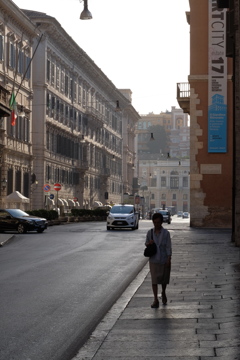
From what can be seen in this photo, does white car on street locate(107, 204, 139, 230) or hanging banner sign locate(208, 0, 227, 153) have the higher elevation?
hanging banner sign locate(208, 0, 227, 153)

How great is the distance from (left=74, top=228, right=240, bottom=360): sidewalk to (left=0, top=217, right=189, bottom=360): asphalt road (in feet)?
1.01

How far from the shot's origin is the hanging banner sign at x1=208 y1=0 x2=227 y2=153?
43781mm

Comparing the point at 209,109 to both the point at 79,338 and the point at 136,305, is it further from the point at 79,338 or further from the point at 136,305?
the point at 79,338

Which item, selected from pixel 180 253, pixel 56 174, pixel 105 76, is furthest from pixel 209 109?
pixel 105 76

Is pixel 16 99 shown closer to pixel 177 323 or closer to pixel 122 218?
pixel 122 218

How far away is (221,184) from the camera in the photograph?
147 feet

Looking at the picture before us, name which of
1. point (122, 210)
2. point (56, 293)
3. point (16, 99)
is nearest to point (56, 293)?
point (56, 293)

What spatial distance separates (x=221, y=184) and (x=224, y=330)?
35928 mm

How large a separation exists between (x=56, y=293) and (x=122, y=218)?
32.1 metres

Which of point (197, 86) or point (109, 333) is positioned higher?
point (197, 86)

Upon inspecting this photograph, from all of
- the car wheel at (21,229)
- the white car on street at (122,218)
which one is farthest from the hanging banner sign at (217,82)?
the car wheel at (21,229)

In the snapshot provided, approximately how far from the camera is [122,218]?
46.1 m

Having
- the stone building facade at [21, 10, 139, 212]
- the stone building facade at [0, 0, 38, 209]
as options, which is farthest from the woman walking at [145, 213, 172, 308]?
the stone building facade at [21, 10, 139, 212]

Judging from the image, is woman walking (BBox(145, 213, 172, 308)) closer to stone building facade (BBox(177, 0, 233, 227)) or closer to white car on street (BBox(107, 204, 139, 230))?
stone building facade (BBox(177, 0, 233, 227))
